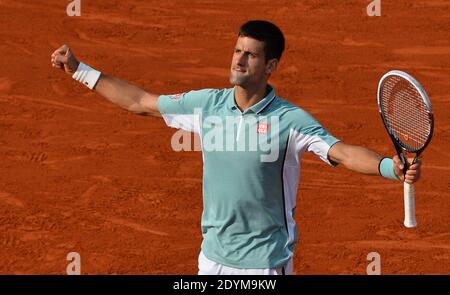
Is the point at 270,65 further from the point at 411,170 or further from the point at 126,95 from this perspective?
the point at 411,170

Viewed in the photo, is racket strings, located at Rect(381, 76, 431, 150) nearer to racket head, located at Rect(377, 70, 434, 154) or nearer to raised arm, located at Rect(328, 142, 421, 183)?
racket head, located at Rect(377, 70, 434, 154)

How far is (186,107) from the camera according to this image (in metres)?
6.89

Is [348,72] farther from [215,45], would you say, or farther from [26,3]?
[26,3]

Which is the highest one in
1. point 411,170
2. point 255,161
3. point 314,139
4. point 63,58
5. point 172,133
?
point 63,58

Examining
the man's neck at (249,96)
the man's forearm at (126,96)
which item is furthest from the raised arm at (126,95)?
the man's neck at (249,96)

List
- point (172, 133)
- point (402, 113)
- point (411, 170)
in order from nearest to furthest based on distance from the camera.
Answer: point (411, 170) < point (402, 113) < point (172, 133)

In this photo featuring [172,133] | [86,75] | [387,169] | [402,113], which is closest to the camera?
[387,169]

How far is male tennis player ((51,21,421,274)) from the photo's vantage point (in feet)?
21.3

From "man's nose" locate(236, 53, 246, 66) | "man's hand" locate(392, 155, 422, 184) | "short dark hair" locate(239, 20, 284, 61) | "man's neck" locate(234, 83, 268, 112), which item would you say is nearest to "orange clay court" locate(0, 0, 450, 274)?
"man's neck" locate(234, 83, 268, 112)

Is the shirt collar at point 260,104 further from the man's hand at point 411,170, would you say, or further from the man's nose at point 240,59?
the man's hand at point 411,170

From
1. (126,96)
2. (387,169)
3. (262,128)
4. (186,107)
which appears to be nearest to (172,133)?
(126,96)

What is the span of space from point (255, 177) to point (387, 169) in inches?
33.1

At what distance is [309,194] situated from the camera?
1101cm

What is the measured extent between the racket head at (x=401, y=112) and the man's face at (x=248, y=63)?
75 cm
